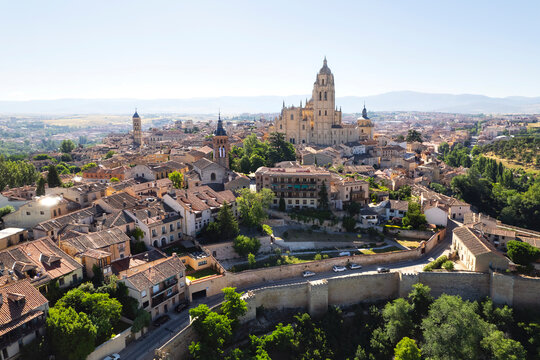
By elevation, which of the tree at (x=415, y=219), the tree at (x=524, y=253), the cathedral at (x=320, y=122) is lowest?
the tree at (x=524, y=253)

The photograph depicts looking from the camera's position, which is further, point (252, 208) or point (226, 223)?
point (252, 208)

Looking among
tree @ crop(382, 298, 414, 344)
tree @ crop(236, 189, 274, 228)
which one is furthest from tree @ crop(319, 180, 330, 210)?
tree @ crop(382, 298, 414, 344)

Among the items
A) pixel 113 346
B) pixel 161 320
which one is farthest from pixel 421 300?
pixel 113 346

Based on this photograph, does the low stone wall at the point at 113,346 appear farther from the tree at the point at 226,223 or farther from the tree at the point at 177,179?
the tree at the point at 177,179

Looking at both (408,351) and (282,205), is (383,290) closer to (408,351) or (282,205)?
(408,351)

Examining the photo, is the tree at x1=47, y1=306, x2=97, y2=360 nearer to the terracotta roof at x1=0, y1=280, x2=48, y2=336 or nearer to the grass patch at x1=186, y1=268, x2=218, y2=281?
the terracotta roof at x1=0, y1=280, x2=48, y2=336

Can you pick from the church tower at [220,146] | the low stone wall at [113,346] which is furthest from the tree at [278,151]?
the low stone wall at [113,346]
